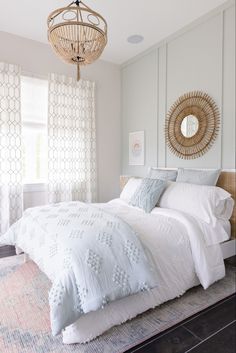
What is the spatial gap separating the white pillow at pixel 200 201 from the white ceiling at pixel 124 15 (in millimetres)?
2066

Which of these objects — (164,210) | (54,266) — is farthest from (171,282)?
(54,266)

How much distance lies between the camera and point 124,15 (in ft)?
9.66

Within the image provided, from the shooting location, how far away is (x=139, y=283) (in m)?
1.59

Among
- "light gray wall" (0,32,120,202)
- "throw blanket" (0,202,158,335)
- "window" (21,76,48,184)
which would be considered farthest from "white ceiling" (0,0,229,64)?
"throw blanket" (0,202,158,335)

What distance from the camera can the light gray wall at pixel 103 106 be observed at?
367cm


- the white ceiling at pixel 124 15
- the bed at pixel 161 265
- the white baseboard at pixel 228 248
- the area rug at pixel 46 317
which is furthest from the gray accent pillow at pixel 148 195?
the white ceiling at pixel 124 15

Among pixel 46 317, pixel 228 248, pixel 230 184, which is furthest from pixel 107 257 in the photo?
pixel 230 184

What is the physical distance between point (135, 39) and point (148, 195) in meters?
2.37

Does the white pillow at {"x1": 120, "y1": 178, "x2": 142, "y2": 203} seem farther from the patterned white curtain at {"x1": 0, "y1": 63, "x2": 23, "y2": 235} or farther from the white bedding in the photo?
the patterned white curtain at {"x1": 0, "y1": 63, "x2": 23, "y2": 235}

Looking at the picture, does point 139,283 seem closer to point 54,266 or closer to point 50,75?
point 54,266

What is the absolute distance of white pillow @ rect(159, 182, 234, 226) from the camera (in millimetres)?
2338

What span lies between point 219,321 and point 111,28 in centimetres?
348

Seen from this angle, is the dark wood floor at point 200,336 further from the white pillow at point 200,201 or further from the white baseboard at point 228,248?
the white pillow at point 200,201

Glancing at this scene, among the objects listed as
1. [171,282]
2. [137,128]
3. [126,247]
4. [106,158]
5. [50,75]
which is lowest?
[171,282]
